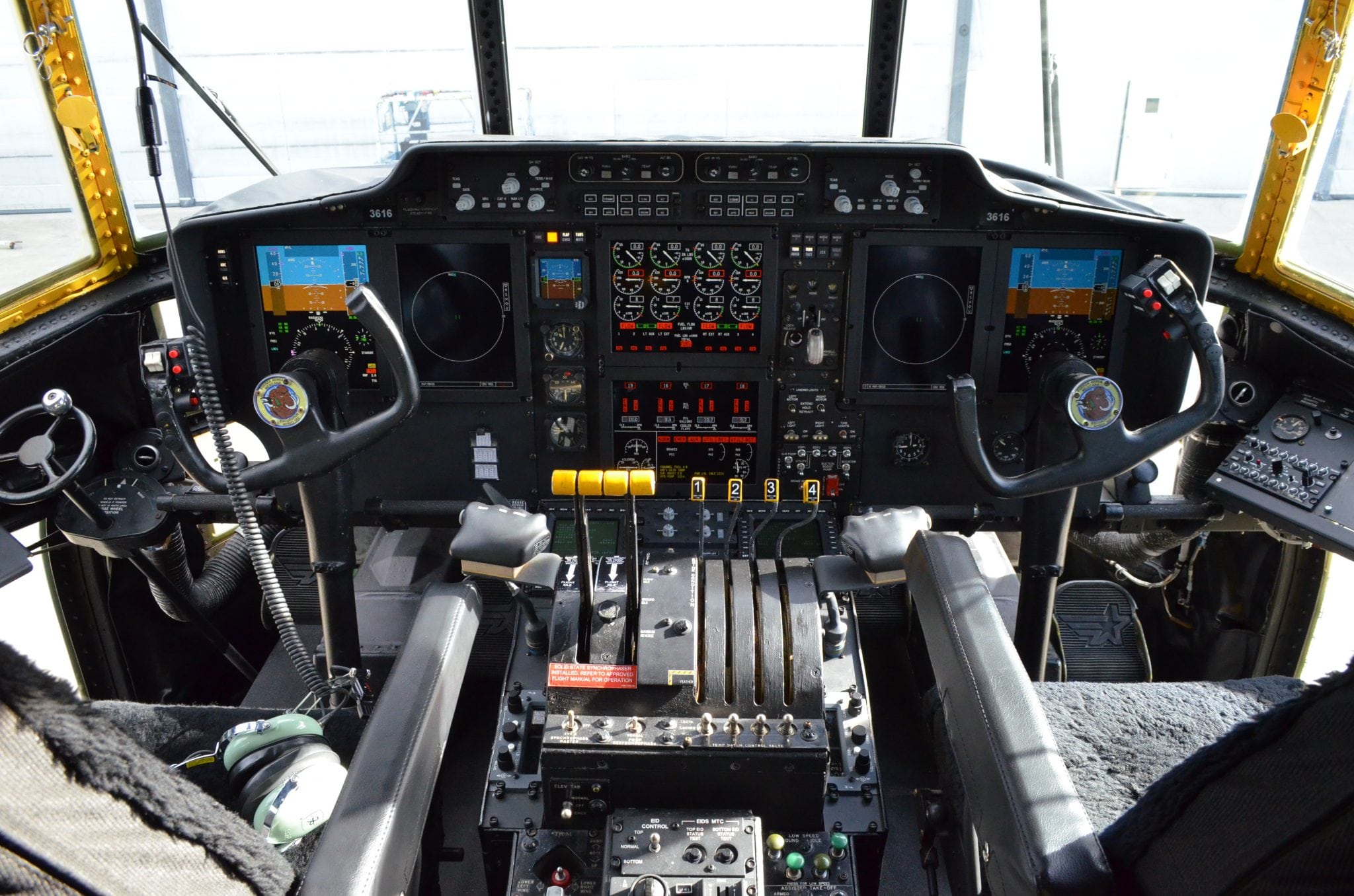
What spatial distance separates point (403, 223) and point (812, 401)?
1.18 metres

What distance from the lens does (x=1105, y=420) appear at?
2207 mm

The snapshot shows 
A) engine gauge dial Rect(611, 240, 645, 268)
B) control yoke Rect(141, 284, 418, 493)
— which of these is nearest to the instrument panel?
engine gauge dial Rect(611, 240, 645, 268)

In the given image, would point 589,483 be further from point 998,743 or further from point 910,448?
point 910,448

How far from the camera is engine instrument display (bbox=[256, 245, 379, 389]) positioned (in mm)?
2484

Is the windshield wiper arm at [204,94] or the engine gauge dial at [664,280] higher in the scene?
the windshield wiper arm at [204,94]

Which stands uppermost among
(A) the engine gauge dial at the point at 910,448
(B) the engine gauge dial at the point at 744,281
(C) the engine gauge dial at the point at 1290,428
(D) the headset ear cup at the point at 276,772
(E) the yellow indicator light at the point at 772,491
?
(B) the engine gauge dial at the point at 744,281

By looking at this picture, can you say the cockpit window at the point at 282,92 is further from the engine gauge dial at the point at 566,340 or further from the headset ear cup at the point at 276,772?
the headset ear cup at the point at 276,772

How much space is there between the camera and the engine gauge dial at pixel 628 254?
97.9 inches

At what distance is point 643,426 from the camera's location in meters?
2.70

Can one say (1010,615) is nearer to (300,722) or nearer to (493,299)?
(493,299)

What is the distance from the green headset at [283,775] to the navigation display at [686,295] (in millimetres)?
1353

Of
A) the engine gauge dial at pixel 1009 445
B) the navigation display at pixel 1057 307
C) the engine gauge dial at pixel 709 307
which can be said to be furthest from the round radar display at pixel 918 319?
the engine gauge dial at pixel 709 307

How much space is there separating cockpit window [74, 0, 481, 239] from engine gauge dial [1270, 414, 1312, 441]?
217 cm

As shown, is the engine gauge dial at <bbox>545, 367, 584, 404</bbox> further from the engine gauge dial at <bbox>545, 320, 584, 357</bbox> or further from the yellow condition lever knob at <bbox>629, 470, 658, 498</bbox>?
the yellow condition lever knob at <bbox>629, 470, 658, 498</bbox>
